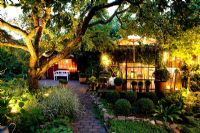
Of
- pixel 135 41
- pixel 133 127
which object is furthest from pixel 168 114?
pixel 135 41

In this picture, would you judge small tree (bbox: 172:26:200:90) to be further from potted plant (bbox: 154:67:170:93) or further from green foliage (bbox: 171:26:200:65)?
potted plant (bbox: 154:67:170:93)

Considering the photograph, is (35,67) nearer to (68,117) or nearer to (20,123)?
(68,117)

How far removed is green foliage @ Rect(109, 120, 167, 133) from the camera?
7.31m

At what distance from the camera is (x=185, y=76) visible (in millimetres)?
11906

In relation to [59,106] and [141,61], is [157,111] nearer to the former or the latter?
[59,106]

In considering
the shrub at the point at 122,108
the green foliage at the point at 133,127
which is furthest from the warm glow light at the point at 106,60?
the green foliage at the point at 133,127

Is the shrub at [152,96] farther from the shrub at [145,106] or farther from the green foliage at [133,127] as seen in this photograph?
the green foliage at [133,127]

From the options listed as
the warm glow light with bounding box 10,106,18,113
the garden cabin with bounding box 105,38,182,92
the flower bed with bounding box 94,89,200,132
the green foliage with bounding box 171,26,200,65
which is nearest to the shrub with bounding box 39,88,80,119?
the warm glow light with bounding box 10,106,18,113

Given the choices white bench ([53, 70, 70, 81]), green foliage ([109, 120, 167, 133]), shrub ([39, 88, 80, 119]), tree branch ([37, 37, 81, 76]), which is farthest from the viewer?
white bench ([53, 70, 70, 81])

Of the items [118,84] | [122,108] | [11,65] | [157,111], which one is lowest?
[157,111]

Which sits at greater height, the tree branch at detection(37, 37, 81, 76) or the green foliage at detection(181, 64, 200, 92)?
the tree branch at detection(37, 37, 81, 76)

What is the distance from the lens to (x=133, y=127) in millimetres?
7609

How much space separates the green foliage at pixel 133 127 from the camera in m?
7.31

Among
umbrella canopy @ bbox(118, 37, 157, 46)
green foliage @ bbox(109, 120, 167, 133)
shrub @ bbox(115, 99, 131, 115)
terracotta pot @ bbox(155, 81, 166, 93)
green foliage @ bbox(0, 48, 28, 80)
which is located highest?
umbrella canopy @ bbox(118, 37, 157, 46)
